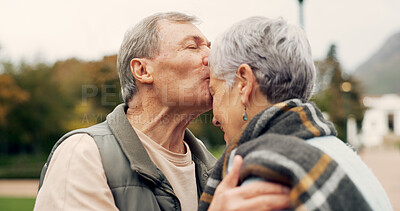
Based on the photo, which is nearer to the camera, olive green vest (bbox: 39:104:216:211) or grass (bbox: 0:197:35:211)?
olive green vest (bbox: 39:104:216:211)

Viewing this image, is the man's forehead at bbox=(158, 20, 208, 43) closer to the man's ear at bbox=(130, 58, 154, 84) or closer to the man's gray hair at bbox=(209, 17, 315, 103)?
the man's ear at bbox=(130, 58, 154, 84)

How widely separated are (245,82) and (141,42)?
110 centimetres

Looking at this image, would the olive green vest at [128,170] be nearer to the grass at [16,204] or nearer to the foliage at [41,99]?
the grass at [16,204]

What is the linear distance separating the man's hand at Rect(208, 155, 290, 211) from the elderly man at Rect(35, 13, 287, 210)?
79 centimetres

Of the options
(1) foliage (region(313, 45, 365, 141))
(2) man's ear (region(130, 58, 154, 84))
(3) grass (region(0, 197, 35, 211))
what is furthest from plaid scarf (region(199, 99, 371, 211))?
(1) foliage (region(313, 45, 365, 141))

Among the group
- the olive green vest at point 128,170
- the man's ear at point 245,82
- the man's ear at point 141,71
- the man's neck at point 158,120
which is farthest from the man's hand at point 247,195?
the man's ear at point 141,71

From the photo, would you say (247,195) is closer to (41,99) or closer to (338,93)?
(41,99)

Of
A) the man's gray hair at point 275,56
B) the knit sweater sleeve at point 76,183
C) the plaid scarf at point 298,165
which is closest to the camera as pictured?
the plaid scarf at point 298,165

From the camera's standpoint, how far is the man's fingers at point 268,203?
4.80ft

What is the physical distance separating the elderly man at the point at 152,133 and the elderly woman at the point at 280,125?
0.59 m

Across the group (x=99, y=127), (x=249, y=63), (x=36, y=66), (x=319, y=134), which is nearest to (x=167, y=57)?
(x=99, y=127)

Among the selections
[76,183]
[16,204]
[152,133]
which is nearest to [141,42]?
[152,133]

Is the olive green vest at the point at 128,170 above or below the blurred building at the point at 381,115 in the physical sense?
above

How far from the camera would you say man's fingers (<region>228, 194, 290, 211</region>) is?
1464 millimetres
